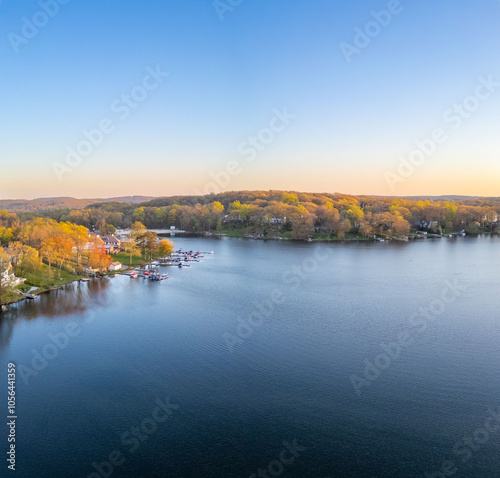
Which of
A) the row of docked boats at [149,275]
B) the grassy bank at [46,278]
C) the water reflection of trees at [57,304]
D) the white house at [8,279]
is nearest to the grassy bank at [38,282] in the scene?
the grassy bank at [46,278]

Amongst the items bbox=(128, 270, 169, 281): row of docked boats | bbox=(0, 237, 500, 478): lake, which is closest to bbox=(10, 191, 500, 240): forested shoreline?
bbox=(128, 270, 169, 281): row of docked boats

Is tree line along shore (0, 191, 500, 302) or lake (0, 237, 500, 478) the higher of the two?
tree line along shore (0, 191, 500, 302)

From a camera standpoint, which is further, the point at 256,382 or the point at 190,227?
the point at 190,227

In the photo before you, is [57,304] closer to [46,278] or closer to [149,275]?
[46,278]

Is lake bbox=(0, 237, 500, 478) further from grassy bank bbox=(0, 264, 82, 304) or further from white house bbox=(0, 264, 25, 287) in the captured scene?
white house bbox=(0, 264, 25, 287)

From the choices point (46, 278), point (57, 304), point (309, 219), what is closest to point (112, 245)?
point (46, 278)

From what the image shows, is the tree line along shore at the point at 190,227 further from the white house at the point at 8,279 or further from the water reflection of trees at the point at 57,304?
the water reflection of trees at the point at 57,304
